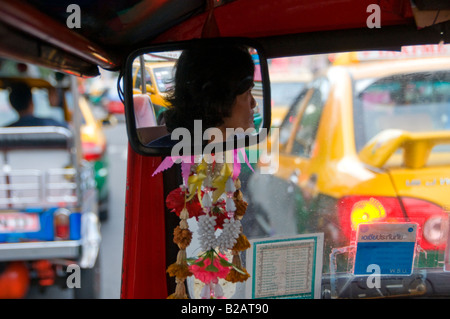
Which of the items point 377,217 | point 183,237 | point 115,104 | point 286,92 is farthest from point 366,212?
point 115,104

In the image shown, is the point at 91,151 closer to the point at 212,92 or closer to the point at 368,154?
the point at 368,154

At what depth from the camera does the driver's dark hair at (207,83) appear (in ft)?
4.17

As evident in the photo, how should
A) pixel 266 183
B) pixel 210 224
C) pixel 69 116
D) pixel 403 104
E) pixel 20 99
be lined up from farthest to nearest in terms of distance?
pixel 69 116 → pixel 20 99 → pixel 403 104 → pixel 266 183 → pixel 210 224

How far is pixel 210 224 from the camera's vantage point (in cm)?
139

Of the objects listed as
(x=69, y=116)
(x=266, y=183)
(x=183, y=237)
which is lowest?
(x=183, y=237)

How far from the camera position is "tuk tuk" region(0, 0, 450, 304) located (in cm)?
131

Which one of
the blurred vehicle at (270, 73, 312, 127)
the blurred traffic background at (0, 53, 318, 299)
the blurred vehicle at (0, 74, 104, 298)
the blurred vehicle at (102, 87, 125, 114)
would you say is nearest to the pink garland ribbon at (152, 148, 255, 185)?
the blurred vehicle at (102, 87, 125, 114)

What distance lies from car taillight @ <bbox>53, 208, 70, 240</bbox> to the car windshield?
2.33 meters

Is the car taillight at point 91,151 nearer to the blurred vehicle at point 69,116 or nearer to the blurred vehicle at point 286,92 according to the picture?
the blurred vehicle at point 69,116

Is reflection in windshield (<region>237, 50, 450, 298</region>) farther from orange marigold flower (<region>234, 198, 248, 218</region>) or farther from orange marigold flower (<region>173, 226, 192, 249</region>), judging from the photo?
orange marigold flower (<region>173, 226, 192, 249</region>)

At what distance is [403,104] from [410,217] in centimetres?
52

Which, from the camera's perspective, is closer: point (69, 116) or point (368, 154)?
point (368, 154)

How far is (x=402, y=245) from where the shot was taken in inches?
61.1

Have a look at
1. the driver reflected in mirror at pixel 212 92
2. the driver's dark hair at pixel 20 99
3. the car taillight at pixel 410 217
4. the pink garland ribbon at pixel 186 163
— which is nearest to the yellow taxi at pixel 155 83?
the driver reflected in mirror at pixel 212 92
